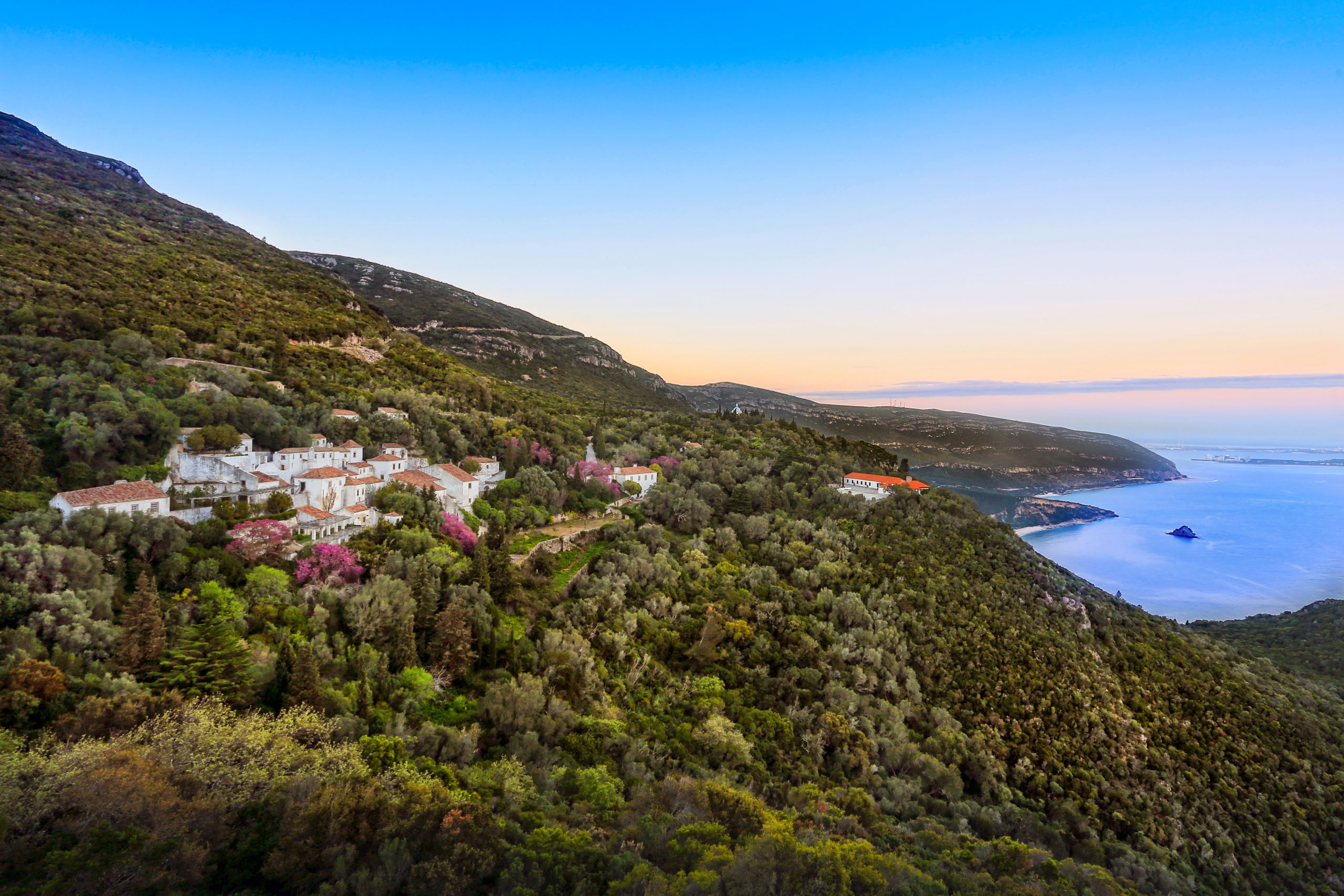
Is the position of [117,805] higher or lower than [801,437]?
lower

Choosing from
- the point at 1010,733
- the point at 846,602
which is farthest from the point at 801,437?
the point at 1010,733

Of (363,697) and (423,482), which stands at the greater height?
(423,482)

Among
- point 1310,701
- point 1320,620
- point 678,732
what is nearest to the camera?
point 678,732

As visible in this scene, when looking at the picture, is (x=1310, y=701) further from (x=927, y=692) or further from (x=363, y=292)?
(x=363, y=292)

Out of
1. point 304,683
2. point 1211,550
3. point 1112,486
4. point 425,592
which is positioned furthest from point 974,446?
point 304,683

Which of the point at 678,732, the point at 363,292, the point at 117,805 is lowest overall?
the point at 678,732

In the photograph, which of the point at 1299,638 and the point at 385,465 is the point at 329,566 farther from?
the point at 1299,638
